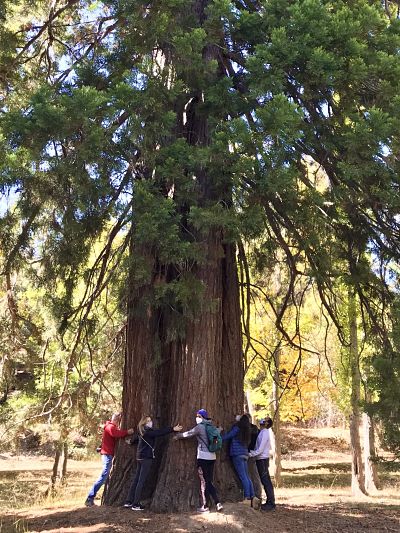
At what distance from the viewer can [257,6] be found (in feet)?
27.5

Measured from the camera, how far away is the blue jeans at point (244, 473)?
24.6 feet

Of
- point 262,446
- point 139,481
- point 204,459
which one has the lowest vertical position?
point 139,481

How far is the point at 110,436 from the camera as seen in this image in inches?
327

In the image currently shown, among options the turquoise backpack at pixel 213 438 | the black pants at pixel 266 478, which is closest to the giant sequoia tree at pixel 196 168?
the turquoise backpack at pixel 213 438

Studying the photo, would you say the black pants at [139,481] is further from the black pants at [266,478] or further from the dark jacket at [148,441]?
the black pants at [266,478]

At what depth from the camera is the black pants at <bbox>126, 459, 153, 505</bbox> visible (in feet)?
23.8

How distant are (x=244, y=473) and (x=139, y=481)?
1422 millimetres

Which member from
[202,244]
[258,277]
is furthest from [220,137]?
[258,277]

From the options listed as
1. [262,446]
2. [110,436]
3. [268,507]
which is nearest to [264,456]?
[262,446]

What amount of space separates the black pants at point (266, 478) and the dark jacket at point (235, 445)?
2.33 ft

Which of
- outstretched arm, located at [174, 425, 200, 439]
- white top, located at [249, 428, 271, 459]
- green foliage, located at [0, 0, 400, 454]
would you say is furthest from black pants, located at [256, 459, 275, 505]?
green foliage, located at [0, 0, 400, 454]

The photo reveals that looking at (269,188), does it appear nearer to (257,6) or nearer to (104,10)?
(257,6)

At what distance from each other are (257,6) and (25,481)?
1831 centimetres

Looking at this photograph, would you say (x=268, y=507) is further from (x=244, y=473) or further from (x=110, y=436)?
(x=110, y=436)
